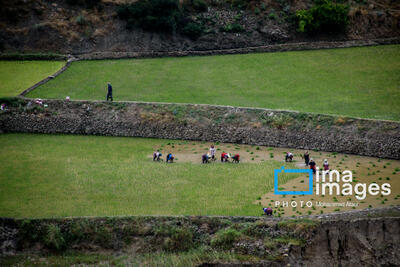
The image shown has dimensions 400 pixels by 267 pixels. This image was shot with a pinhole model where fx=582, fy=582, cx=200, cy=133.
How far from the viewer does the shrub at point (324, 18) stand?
69500 millimetres

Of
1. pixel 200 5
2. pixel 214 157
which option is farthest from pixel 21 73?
pixel 214 157

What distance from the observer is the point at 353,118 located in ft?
173

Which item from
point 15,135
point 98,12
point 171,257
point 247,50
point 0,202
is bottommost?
point 171,257

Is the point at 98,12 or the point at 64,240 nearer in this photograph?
the point at 64,240

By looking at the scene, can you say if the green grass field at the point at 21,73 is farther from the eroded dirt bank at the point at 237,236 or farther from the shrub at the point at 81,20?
the eroded dirt bank at the point at 237,236

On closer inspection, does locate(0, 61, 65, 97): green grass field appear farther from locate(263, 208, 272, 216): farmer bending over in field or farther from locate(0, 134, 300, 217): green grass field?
locate(263, 208, 272, 216): farmer bending over in field

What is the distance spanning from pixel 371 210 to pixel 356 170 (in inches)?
292

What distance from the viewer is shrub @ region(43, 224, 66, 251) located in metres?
39.0

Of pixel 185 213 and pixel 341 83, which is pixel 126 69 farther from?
pixel 185 213

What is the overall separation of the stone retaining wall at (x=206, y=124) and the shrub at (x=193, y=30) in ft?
52.9

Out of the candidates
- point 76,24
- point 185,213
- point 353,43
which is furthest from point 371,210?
point 76,24

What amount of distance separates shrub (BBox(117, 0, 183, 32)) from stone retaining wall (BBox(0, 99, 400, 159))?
16.3 meters

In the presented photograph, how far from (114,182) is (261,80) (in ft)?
81.1

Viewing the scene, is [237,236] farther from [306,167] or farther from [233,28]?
[233,28]
